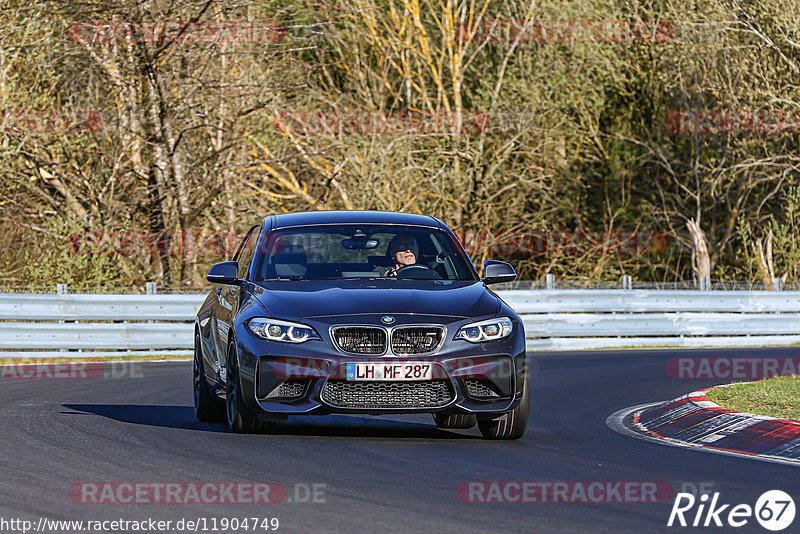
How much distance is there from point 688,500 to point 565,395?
766 cm

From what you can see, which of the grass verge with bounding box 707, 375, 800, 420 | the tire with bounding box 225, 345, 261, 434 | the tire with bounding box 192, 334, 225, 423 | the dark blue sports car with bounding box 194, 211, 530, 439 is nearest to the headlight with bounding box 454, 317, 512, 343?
the dark blue sports car with bounding box 194, 211, 530, 439

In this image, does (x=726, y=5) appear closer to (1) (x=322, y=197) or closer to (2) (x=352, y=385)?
(1) (x=322, y=197)

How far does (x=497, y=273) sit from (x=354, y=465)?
2854 mm

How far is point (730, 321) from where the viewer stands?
994 inches

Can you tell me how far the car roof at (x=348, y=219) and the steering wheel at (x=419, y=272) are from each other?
1.87ft

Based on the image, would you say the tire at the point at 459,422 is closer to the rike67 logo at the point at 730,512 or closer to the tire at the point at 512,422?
the tire at the point at 512,422

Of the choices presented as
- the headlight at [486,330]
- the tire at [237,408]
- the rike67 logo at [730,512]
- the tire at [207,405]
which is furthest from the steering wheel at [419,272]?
the rike67 logo at [730,512]

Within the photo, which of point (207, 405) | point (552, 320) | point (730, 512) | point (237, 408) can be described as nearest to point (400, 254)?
point (237, 408)

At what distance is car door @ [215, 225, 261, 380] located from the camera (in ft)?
36.4

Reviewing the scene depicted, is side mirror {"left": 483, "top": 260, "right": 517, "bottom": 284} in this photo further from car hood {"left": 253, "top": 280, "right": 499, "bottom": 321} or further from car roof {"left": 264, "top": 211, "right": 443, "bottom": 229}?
car roof {"left": 264, "top": 211, "right": 443, "bottom": 229}

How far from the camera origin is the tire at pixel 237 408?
34.5 feet

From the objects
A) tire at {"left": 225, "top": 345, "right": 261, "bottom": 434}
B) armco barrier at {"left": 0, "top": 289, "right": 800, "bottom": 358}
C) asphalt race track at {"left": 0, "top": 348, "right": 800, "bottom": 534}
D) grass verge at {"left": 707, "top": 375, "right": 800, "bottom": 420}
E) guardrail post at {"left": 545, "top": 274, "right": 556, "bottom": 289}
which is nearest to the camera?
asphalt race track at {"left": 0, "top": 348, "right": 800, "bottom": 534}

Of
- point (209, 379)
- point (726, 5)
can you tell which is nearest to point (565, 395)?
point (209, 379)

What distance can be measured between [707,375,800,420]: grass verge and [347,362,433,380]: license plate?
3.21m
